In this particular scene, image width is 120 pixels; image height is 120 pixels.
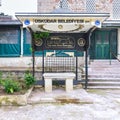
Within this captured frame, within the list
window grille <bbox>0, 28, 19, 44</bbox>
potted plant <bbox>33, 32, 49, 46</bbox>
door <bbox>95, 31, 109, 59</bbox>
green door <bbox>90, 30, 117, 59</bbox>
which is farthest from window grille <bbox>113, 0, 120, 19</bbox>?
potted plant <bbox>33, 32, 49, 46</bbox>

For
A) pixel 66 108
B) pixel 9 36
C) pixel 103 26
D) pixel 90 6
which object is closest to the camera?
pixel 66 108

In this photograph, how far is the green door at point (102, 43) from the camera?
63.2 ft

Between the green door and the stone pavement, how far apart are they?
859cm

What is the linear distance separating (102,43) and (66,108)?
38.5ft

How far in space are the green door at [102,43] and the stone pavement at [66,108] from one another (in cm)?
859

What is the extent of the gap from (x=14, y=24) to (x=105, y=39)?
22.3ft

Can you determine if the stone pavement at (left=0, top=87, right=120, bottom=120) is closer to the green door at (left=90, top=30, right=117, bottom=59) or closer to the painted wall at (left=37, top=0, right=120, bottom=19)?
the green door at (left=90, top=30, right=117, bottom=59)

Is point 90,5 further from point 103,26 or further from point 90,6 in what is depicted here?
point 103,26

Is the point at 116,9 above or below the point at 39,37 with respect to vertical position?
above

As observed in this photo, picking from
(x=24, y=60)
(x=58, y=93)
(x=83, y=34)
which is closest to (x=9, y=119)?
(x=58, y=93)

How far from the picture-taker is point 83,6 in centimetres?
1998

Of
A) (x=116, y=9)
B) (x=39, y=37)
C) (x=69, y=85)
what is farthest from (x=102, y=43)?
(x=69, y=85)

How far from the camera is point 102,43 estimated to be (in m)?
19.4

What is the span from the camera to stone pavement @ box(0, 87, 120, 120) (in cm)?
751
